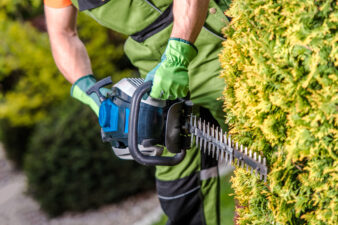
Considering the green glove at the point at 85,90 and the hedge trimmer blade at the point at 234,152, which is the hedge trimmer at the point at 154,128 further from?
the green glove at the point at 85,90

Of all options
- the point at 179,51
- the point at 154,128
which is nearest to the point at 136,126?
the point at 154,128

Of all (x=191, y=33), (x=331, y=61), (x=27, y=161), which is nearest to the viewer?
(x=331, y=61)

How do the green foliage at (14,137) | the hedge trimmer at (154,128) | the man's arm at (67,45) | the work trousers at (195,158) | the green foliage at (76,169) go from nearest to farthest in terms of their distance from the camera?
the hedge trimmer at (154,128) < the work trousers at (195,158) < the man's arm at (67,45) < the green foliage at (76,169) < the green foliage at (14,137)

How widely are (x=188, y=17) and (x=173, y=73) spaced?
269 millimetres

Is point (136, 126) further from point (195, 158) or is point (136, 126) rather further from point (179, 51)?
point (195, 158)

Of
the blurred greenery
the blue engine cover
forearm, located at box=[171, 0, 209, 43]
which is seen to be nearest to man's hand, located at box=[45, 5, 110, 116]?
the blue engine cover

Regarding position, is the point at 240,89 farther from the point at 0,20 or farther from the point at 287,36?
the point at 0,20

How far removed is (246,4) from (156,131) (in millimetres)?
727

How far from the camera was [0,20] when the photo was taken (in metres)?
4.78

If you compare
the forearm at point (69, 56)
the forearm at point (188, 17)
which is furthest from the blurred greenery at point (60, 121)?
the forearm at point (188, 17)

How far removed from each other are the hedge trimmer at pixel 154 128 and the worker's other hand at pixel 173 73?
0.05m

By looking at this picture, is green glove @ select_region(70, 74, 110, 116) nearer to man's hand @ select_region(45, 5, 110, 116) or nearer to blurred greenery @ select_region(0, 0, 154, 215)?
man's hand @ select_region(45, 5, 110, 116)

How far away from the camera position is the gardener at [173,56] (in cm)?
178

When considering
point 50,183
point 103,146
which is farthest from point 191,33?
point 50,183
